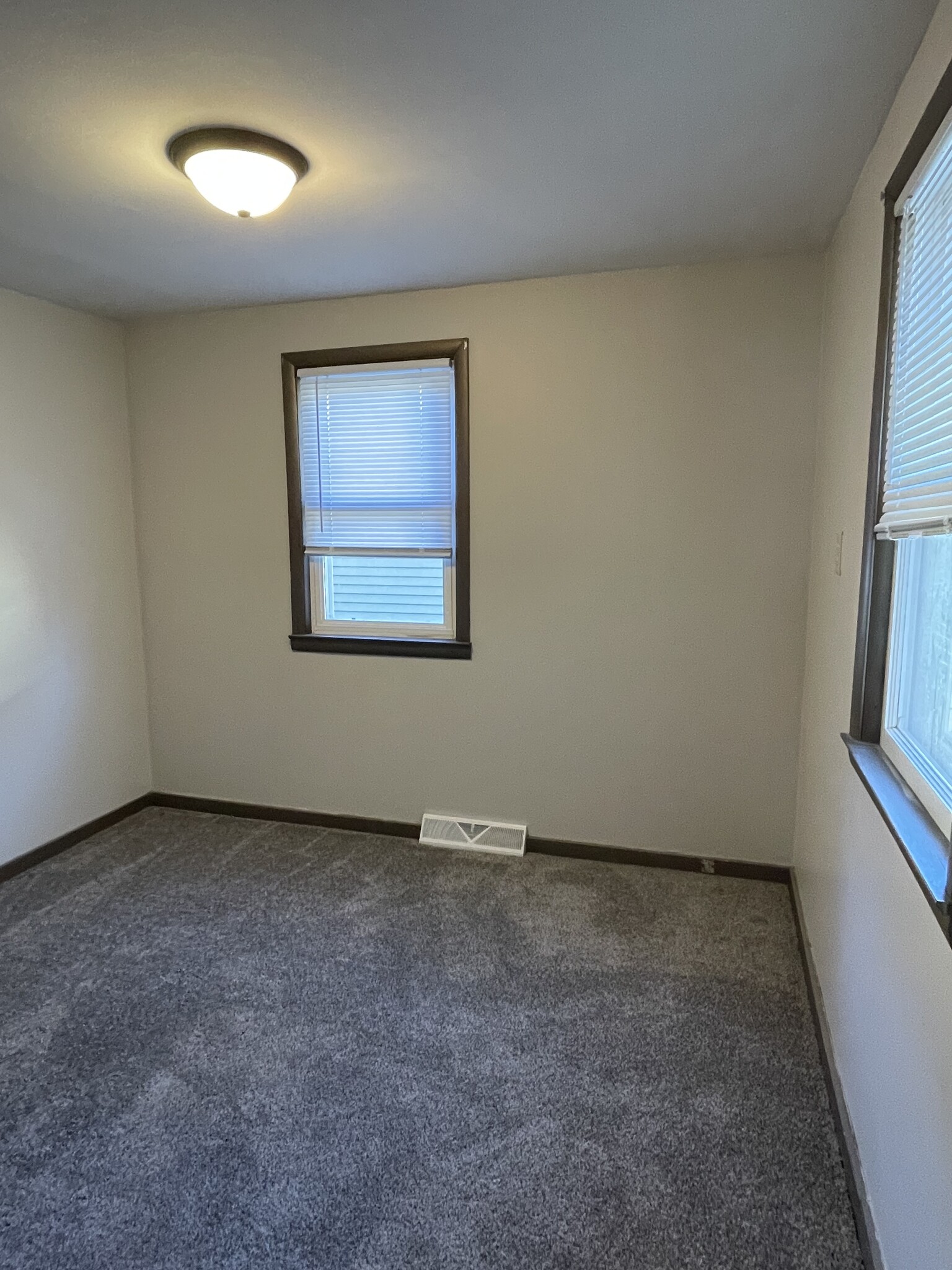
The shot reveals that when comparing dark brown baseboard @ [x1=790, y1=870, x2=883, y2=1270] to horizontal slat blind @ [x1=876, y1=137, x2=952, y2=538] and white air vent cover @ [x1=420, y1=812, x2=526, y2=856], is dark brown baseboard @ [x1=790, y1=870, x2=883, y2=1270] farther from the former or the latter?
horizontal slat blind @ [x1=876, y1=137, x2=952, y2=538]

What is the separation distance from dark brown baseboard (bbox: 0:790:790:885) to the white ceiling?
239 centimetres

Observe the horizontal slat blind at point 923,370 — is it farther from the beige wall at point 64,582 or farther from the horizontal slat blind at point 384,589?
the beige wall at point 64,582

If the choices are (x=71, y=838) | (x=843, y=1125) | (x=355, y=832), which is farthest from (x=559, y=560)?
(x=71, y=838)

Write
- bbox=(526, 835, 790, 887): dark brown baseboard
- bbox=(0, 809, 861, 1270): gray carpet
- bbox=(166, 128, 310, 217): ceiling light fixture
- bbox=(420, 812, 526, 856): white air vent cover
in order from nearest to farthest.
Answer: bbox=(0, 809, 861, 1270): gray carpet < bbox=(166, 128, 310, 217): ceiling light fixture < bbox=(526, 835, 790, 887): dark brown baseboard < bbox=(420, 812, 526, 856): white air vent cover

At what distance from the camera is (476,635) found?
127 inches

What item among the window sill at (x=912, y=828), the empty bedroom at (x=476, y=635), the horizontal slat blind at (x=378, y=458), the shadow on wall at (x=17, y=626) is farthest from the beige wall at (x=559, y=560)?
the window sill at (x=912, y=828)

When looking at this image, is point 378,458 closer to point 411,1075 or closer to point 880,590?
point 880,590

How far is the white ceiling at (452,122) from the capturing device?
1.42 metres

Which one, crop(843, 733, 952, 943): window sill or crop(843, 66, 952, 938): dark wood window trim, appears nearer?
crop(843, 733, 952, 943): window sill

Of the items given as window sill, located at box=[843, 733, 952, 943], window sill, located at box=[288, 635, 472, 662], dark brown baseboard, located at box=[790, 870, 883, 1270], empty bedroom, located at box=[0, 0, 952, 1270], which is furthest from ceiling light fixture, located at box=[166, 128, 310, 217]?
dark brown baseboard, located at box=[790, 870, 883, 1270]

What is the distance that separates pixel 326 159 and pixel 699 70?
0.96 meters

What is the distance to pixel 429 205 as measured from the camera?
88.4 inches

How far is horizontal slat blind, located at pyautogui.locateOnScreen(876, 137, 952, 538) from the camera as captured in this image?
1293 millimetres

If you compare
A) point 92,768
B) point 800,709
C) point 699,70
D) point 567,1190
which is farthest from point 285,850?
point 699,70
